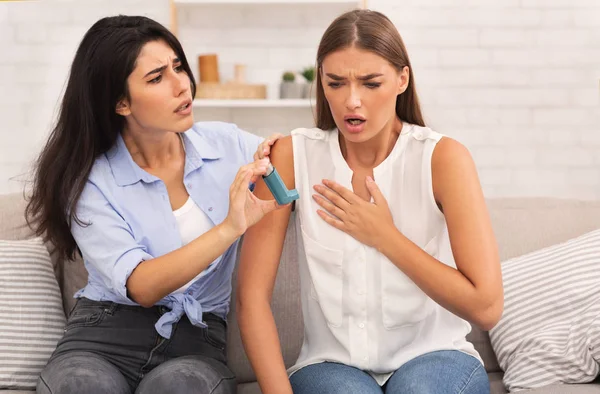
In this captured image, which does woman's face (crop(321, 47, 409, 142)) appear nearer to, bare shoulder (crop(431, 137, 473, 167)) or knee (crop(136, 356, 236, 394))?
bare shoulder (crop(431, 137, 473, 167))

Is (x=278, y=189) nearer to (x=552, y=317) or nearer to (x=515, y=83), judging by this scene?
(x=552, y=317)

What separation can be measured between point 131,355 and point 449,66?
2.73 meters

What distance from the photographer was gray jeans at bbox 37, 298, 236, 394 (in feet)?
5.41

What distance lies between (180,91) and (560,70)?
282 centimetres

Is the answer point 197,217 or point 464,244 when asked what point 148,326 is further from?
point 464,244

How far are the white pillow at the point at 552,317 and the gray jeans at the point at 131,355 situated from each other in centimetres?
73

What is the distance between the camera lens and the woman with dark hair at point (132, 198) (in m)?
1.84

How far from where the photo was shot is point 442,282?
63.9 inches

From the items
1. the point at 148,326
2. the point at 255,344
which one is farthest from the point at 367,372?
the point at 148,326

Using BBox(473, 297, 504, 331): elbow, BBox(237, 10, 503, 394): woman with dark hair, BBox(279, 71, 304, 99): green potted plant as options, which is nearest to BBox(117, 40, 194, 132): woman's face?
BBox(237, 10, 503, 394): woman with dark hair

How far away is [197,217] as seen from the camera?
1916mm

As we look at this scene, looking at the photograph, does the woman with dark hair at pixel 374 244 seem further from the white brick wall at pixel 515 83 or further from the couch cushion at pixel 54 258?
the white brick wall at pixel 515 83

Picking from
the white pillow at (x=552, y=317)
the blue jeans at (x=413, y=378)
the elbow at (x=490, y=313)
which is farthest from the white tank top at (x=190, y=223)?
the white pillow at (x=552, y=317)

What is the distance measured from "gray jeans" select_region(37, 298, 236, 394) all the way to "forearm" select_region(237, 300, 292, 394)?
87 millimetres
